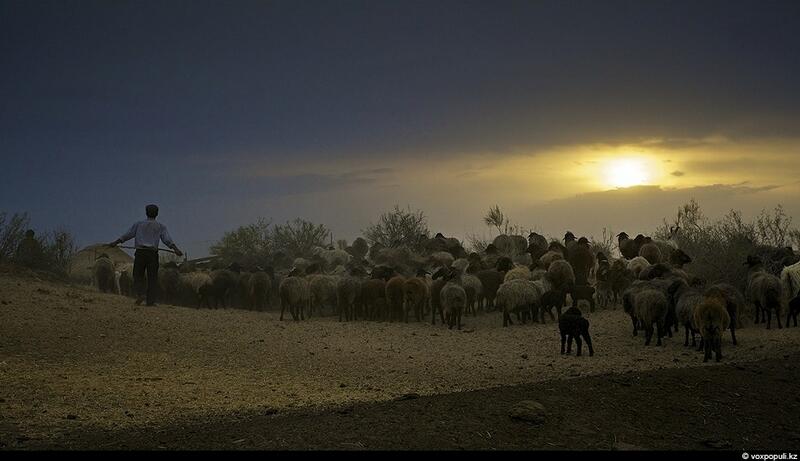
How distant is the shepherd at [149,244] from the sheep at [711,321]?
1208 centimetres

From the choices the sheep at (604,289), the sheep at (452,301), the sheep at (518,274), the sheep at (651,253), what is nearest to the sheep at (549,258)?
the sheep at (518,274)

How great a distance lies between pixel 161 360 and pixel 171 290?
9902 millimetres

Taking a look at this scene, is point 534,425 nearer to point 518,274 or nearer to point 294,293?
point 294,293

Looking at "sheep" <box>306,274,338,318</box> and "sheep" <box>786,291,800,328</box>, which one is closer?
"sheep" <box>786,291,800,328</box>

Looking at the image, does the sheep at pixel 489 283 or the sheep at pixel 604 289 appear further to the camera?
the sheep at pixel 489 283

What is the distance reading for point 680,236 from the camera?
26.7 m

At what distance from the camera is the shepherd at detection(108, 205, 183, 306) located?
1789 cm

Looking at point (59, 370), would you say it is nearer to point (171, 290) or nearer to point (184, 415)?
point (184, 415)

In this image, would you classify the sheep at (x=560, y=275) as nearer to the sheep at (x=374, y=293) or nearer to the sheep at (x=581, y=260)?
the sheep at (x=581, y=260)

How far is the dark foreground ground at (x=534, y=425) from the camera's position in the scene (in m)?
7.29

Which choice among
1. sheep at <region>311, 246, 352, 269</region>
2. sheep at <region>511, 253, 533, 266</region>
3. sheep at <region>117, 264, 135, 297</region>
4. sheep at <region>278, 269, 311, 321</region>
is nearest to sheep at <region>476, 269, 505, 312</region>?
sheep at <region>278, 269, 311, 321</region>

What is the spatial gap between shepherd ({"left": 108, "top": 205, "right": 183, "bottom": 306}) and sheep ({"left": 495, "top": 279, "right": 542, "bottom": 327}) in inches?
323

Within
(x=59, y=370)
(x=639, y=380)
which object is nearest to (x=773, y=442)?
(x=639, y=380)

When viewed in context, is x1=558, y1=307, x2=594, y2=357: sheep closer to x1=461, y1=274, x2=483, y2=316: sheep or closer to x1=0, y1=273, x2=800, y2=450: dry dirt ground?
x1=0, y1=273, x2=800, y2=450: dry dirt ground
